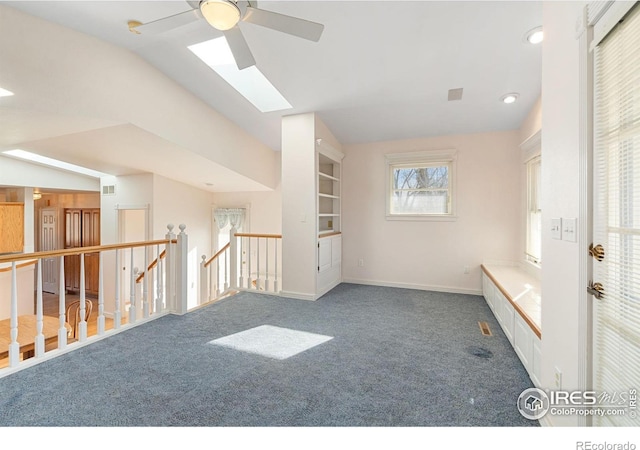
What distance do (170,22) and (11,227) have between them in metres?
6.28

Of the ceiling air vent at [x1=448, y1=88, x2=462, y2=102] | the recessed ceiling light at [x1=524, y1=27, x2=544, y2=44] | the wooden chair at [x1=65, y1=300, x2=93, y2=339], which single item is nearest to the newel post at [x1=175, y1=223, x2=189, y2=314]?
the wooden chair at [x1=65, y1=300, x2=93, y2=339]

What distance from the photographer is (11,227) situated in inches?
217

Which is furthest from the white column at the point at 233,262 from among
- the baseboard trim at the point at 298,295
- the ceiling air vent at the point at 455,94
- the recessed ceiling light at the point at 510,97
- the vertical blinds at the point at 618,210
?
the vertical blinds at the point at 618,210

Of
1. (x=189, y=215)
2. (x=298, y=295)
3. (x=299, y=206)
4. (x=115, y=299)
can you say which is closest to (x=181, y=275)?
(x=115, y=299)

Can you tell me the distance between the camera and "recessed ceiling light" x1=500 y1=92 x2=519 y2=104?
3231 millimetres

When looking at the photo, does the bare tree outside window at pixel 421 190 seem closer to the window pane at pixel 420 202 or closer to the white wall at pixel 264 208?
the window pane at pixel 420 202

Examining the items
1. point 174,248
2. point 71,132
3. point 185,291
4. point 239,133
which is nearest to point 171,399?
point 185,291

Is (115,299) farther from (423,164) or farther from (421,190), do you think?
(423,164)

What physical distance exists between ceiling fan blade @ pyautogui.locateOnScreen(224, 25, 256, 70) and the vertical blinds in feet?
6.43

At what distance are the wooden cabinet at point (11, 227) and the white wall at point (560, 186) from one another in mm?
8074

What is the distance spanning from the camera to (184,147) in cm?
396

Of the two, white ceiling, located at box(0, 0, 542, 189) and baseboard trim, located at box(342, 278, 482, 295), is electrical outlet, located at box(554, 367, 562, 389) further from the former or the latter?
baseboard trim, located at box(342, 278, 482, 295)

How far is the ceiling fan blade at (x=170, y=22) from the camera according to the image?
1.79 meters
